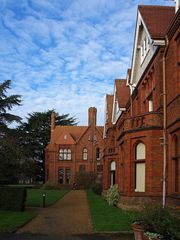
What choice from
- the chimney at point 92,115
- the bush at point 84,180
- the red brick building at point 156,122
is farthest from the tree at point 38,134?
the red brick building at point 156,122

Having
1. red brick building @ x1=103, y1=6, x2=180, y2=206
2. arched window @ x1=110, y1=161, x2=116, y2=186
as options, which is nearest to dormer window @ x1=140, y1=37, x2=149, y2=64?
red brick building @ x1=103, y1=6, x2=180, y2=206

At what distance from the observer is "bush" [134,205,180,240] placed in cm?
948

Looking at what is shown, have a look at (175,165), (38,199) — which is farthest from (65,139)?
(175,165)

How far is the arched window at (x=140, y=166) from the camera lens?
796 inches

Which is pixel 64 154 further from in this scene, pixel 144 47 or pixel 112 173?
pixel 144 47

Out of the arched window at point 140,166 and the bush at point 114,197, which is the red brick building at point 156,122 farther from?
the bush at point 114,197

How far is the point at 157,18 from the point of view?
68.6 ft

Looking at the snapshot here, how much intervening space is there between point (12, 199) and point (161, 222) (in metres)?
14.0

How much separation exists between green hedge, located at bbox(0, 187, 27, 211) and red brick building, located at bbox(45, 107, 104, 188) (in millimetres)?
55405

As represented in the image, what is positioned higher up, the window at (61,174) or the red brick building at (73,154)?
the red brick building at (73,154)

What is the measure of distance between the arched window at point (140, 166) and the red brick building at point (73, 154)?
57.2 meters

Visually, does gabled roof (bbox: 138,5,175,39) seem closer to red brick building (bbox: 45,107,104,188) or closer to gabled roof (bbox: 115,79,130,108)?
gabled roof (bbox: 115,79,130,108)

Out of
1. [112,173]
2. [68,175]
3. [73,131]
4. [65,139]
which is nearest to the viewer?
[112,173]

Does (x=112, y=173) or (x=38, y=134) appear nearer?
(x=112, y=173)
